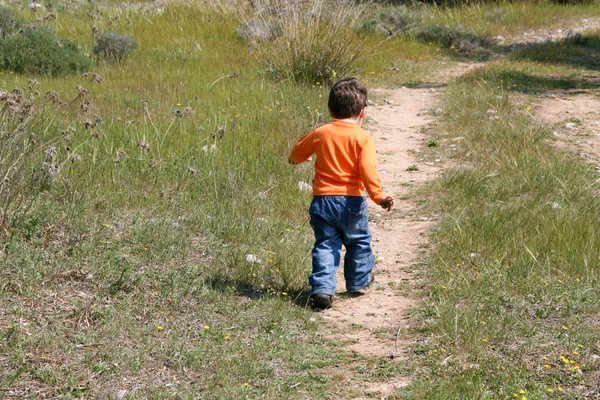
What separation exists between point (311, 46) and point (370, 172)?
6.16 metres

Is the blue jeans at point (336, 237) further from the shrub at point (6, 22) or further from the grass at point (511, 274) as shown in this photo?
the shrub at point (6, 22)

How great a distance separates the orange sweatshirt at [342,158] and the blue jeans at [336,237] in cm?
6

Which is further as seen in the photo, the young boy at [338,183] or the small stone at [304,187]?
the small stone at [304,187]

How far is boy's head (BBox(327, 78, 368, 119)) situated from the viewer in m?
5.04

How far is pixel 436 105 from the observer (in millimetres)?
10930

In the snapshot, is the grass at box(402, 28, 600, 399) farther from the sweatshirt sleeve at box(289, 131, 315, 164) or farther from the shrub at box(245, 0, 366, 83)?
the shrub at box(245, 0, 366, 83)

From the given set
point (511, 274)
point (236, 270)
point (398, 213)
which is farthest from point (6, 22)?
point (511, 274)

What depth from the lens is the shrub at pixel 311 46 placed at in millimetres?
10812

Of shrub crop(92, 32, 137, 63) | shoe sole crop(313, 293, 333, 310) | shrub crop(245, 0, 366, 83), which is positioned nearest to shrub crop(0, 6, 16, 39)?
shrub crop(92, 32, 137, 63)

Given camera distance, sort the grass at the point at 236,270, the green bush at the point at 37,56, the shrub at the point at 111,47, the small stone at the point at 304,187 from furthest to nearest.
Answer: the shrub at the point at 111,47, the green bush at the point at 37,56, the small stone at the point at 304,187, the grass at the point at 236,270

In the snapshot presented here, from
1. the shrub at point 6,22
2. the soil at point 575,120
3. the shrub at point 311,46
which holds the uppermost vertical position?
the shrub at point 6,22

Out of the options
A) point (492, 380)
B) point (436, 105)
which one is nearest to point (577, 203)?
point (492, 380)

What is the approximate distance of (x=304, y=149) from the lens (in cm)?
520

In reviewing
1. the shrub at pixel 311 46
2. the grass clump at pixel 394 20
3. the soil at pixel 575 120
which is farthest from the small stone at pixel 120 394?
the grass clump at pixel 394 20
